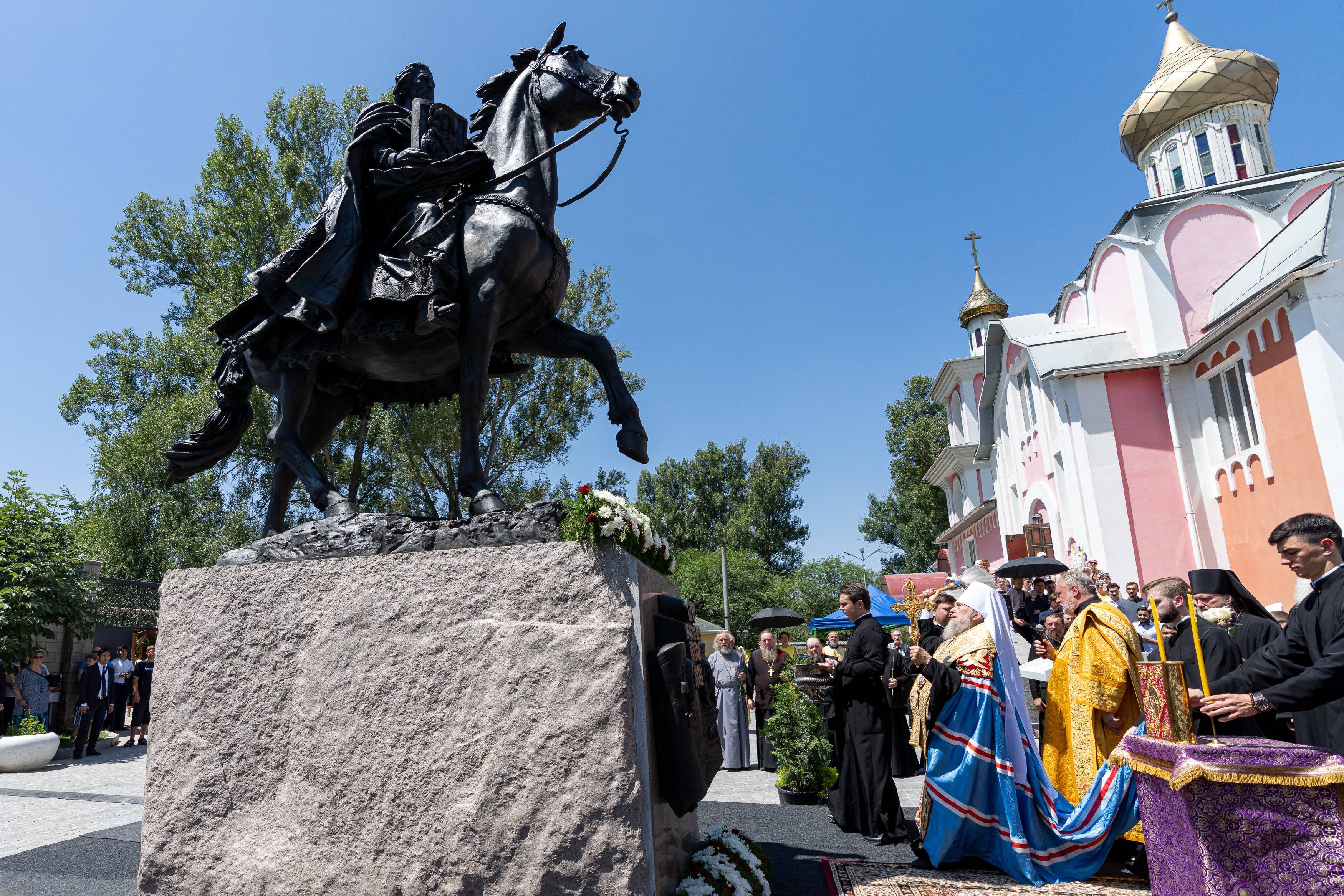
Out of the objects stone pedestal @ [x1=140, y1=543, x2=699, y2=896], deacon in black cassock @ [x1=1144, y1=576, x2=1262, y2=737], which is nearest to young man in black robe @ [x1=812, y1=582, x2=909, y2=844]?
deacon in black cassock @ [x1=1144, y1=576, x2=1262, y2=737]

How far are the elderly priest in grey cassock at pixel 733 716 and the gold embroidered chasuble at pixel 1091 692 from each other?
18.9 feet

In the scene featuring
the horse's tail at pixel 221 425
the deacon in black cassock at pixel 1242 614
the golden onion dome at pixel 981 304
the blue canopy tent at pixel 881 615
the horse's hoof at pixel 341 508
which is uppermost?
the golden onion dome at pixel 981 304

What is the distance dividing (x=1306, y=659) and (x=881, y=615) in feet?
38.0

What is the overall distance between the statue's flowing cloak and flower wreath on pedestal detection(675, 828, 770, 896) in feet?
4.49

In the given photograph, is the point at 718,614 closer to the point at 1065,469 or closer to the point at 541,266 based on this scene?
the point at 1065,469

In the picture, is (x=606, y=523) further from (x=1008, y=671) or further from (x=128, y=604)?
(x=128, y=604)

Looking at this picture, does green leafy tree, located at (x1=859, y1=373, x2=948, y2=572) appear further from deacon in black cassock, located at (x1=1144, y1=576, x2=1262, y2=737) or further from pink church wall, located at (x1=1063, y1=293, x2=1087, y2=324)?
deacon in black cassock, located at (x1=1144, y1=576, x2=1262, y2=737)

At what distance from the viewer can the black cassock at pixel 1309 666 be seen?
10.0 ft

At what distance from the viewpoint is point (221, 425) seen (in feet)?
14.2

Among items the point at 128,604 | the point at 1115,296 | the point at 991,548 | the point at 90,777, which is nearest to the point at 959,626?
the point at 90,777

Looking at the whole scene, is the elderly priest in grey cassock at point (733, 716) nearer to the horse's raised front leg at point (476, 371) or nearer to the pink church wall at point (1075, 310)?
the horse's raised front leg at point (476, 371)

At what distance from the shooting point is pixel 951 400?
37031 millimetres

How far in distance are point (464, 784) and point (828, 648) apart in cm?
724

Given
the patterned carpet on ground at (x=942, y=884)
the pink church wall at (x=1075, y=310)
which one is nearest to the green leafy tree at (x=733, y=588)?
the pink church wall at (x=1075, y=310)
